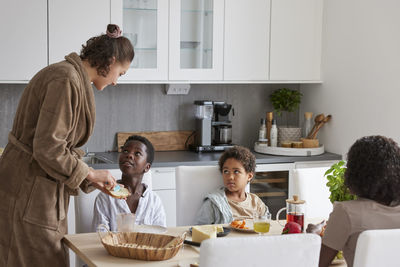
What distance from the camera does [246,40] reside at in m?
4.34

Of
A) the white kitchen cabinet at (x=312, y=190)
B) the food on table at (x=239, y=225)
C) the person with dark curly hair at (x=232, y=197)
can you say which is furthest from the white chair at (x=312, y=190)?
the food on table at (x=239, y=225)

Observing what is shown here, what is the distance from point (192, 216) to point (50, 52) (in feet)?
4.70

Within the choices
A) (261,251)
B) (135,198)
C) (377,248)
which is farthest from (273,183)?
(261,251)

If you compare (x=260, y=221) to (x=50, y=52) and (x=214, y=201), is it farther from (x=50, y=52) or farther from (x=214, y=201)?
(x=50, y=52)

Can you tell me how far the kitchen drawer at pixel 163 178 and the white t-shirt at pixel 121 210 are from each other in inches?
39.5

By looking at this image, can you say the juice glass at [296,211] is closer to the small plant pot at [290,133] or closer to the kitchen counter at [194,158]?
the kitchen counter at [194,158]

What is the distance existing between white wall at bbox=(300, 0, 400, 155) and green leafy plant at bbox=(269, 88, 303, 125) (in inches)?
5.4

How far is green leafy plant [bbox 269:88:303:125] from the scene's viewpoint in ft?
15.3

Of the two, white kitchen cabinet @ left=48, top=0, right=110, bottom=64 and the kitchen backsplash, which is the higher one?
white kitchen cabinet @ left=48, top=0, right=110, bottom=64

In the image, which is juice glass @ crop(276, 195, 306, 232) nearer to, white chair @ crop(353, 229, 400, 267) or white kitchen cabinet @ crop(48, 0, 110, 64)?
white chair @ crop(353, 229, 400, 267)

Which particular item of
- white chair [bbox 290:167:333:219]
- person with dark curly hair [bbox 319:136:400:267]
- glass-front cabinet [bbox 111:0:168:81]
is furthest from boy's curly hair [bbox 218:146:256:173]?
glass-front cabinet [bbox 111:0:168:81]

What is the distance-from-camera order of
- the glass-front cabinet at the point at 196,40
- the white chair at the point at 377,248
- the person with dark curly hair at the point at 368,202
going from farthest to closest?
the glass-front cabinet at the point at 196,40 → the person with dark curly hair at the point at 368,202 → the white chair at the point at 377,248

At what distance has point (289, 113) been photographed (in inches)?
193

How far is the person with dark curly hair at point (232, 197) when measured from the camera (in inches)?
117
